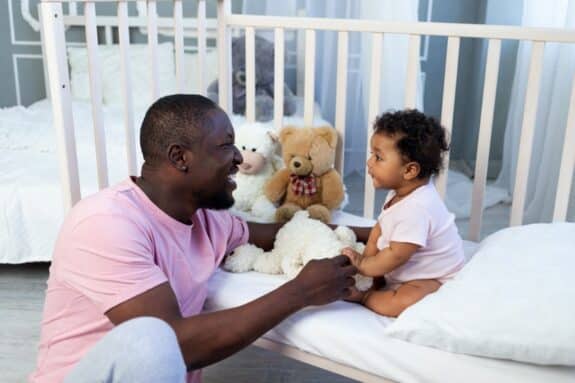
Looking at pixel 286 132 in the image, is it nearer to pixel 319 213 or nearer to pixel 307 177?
pixel 307 177

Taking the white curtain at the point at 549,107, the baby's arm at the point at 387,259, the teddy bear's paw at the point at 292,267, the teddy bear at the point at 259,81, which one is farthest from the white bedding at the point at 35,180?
the white curtain at the point at 549,107

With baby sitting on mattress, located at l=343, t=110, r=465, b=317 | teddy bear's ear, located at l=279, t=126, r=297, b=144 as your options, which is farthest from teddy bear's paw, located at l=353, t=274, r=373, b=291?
teddy bear's ear, located at l=279, t=126, r=297, b=144

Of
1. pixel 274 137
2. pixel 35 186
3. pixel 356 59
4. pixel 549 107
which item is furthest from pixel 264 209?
pixel 356 59

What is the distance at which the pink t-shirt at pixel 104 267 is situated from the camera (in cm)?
90

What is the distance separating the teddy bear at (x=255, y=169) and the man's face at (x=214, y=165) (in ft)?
1.33

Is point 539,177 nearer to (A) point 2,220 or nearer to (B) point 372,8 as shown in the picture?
(B) point 372,8

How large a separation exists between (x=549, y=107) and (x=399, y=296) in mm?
1797

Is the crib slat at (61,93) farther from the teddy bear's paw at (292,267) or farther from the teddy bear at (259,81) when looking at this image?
the teddy bear at (259,81)

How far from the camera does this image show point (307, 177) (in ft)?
4.87

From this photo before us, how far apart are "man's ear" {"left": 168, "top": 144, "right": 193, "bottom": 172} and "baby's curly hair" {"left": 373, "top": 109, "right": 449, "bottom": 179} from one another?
397mm

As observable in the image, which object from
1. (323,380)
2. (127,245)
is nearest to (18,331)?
(323,380)

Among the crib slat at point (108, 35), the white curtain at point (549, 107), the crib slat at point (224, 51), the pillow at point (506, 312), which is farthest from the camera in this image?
the crib slat at point (108, 35)

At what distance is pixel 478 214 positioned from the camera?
151 cm

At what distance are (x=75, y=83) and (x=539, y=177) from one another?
2460mm
